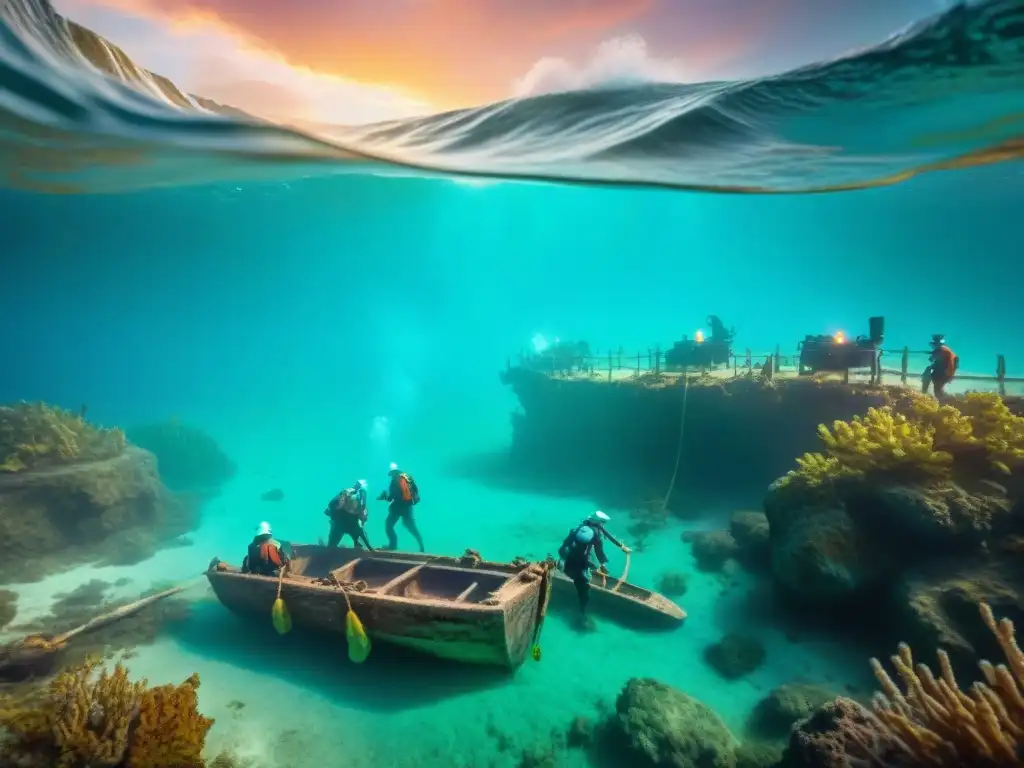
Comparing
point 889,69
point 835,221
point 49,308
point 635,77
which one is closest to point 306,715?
point 635,77

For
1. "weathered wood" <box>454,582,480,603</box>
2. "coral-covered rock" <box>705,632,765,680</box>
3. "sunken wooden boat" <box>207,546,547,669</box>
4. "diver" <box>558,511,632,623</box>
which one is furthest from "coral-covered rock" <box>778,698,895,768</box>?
"weathered wood" <box>454,582,480,603</box>

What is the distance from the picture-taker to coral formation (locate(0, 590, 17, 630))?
11.1m

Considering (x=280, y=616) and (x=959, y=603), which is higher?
(x=959, y=603)

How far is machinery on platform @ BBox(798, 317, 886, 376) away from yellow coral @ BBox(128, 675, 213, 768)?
1617 centimetres

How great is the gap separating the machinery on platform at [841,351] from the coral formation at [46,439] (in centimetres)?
2339

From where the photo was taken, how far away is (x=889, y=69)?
5.98m

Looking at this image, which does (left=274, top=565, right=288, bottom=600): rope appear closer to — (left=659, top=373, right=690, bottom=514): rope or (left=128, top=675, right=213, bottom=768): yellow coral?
(left=128, top=675, right=213, bottom=768): yellow coral

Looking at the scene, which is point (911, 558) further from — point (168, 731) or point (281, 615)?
point (168, 731)

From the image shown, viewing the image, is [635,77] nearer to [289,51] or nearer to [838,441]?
[289,51]

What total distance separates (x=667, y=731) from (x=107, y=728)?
6.63m

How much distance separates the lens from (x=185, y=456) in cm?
2669

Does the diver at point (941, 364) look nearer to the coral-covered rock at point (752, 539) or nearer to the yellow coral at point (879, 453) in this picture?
the yellow coral at point (879, 453)

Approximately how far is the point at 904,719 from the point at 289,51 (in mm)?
8237

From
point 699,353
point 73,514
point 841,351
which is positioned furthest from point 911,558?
point 73,514
